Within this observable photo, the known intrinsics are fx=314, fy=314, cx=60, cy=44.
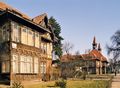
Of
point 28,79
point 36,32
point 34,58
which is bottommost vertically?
point 28,79

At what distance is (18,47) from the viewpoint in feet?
127

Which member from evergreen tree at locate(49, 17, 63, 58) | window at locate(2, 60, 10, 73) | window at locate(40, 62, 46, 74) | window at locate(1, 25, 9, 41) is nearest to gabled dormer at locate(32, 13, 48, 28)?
window at locate(40, 62, 46, 74)

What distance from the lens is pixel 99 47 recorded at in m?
152

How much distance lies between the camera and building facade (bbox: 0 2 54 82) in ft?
121

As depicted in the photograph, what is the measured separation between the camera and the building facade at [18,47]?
36.9 m

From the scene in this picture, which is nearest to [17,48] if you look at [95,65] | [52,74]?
[52,74]

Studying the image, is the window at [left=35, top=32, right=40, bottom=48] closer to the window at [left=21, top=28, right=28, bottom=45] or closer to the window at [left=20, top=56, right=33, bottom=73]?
the window at [left=20, top=56, right=33, bottom=73]

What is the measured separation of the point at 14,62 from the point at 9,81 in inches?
94.0

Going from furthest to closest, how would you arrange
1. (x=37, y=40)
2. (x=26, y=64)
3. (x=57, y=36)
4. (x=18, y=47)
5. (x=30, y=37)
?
(x=57, y=36)
(x=37, y=40)
(x=30, y=37)
(x=26, y=64)
(x=18, y=47)

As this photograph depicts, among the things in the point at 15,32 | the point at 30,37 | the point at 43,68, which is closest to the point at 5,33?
the point at 15,32

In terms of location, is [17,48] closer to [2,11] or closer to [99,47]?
[2,11]

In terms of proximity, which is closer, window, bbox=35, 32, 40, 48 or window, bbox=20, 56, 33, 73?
window, bbox=20, 56, 33, 73

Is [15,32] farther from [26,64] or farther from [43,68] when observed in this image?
[43,68]

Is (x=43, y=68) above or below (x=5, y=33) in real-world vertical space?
below
